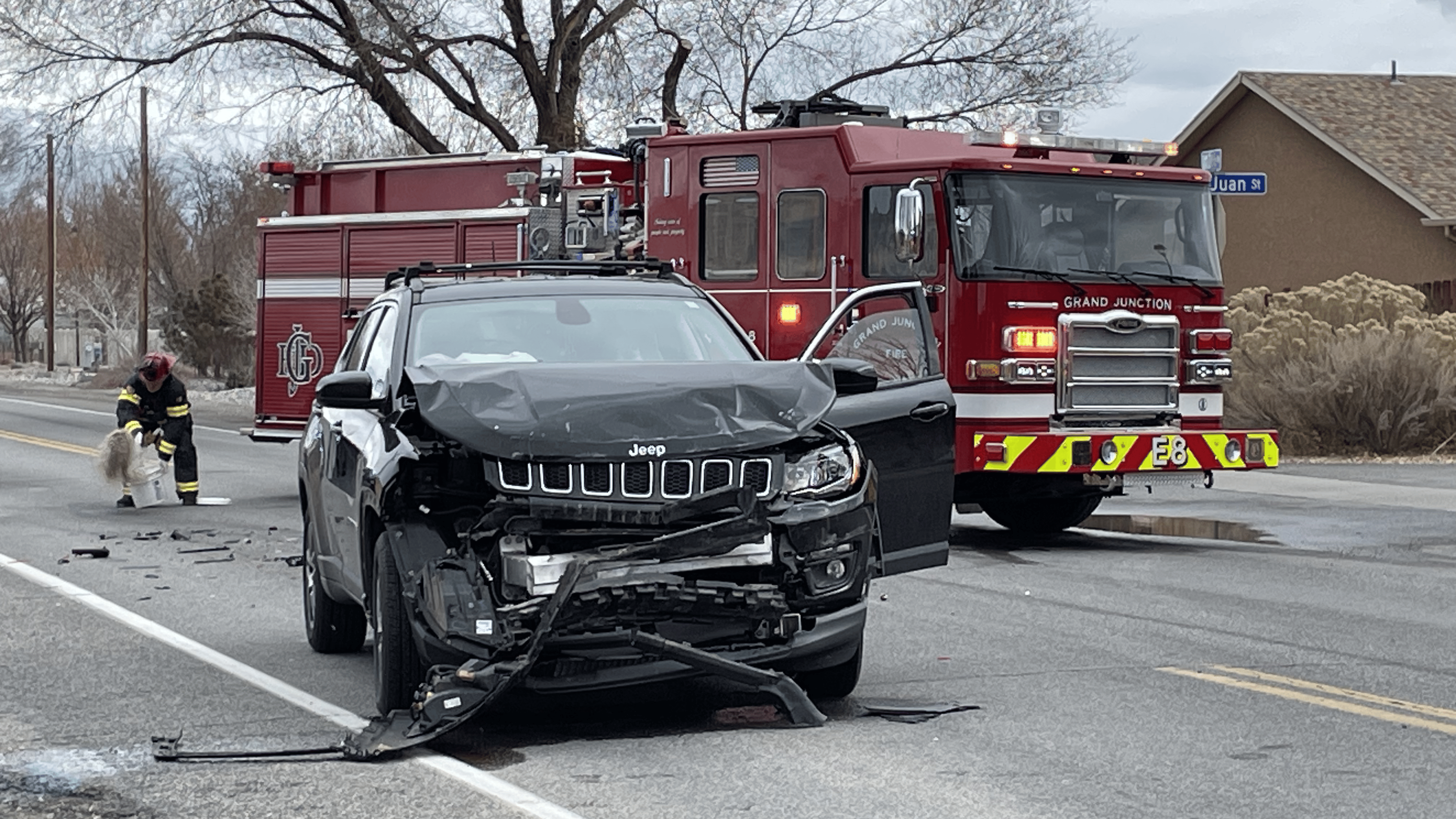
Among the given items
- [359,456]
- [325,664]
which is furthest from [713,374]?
[325,664]

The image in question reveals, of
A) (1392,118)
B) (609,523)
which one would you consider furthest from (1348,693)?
(1392,118)

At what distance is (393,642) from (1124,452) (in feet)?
25.1

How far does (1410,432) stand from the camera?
2111cm

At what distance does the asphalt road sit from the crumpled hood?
1.04m

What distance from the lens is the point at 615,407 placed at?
6.75 meters

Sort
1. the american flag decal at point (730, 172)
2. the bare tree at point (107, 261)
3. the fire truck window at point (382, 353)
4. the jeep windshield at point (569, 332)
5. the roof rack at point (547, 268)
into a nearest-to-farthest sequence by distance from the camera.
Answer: the fire truck window at point (382, 353)
the jeep windshield at point (569, 332)
the roof rack at point (547, 268)
the american flag decal at point (730, 172)
the bare tree at point (107, 261)

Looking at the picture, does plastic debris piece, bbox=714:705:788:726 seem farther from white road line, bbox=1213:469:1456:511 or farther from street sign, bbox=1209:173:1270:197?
street sign, bbox=1209:173:1270:197

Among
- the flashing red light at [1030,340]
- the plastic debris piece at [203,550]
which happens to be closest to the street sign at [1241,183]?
the flashing red light at [1030,340]

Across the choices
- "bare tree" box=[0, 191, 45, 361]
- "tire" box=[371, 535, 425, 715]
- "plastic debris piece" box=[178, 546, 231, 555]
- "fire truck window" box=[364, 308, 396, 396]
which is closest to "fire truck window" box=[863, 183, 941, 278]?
"plastic debris piece" box=[178, 546, 231, 555]

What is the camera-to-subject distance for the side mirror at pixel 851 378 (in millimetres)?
7633

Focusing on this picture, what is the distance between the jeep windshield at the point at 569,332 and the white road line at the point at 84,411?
20336mm

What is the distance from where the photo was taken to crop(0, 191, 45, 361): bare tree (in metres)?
74.2

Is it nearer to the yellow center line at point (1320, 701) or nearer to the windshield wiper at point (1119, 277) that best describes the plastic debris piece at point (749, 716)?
the yellow center line at point (1320, 701)

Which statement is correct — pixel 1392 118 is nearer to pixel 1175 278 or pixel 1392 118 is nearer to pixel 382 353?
pixel 1175 278
